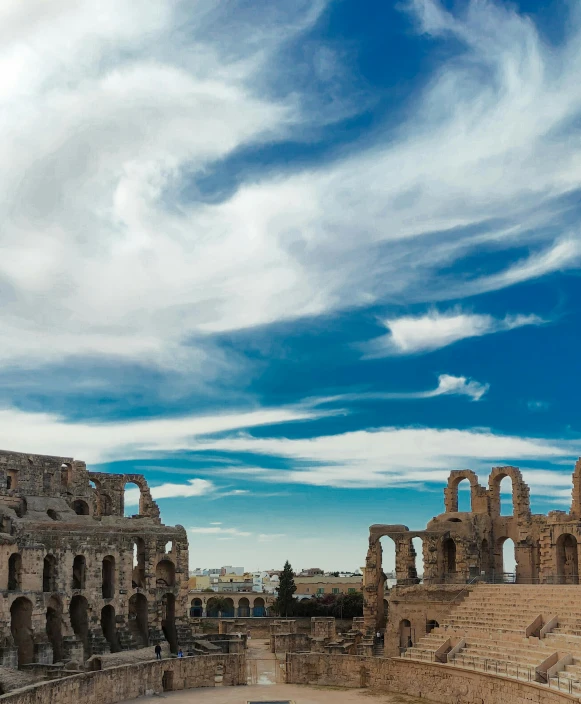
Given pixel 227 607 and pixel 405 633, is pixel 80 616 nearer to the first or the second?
pixel 405 633

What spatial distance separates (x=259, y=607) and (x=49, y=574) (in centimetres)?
4651

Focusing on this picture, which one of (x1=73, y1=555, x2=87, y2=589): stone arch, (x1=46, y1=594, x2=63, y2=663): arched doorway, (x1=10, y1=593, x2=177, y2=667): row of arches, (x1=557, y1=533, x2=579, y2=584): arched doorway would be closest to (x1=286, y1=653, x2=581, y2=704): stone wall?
(x1=10, y1=593, x2=177, y2=667): row of arches

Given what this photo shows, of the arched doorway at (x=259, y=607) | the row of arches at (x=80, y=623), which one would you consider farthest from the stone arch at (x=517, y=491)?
the arched doorway at (x=259, y=607)

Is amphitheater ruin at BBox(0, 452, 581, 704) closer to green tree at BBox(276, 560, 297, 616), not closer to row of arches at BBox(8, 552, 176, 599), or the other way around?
row of arches at BBox(8, 552, 176, 599)

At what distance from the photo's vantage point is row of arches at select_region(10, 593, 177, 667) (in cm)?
Result: 3975

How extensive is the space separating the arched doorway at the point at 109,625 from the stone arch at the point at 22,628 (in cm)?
553

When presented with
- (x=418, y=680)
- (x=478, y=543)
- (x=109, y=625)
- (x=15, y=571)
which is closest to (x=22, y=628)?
(x=15, y=571)

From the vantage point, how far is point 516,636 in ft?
107

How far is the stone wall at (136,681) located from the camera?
88.7 feet

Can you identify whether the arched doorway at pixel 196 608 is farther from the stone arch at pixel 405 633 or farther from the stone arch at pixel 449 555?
the stone arch at pixel 405 633

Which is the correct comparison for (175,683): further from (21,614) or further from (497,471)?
(497,471)

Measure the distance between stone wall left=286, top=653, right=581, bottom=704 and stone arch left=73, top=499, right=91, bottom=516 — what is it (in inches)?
834

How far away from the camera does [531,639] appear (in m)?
31.6

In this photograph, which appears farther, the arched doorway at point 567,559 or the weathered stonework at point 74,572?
the arched doorway at point 567,559
